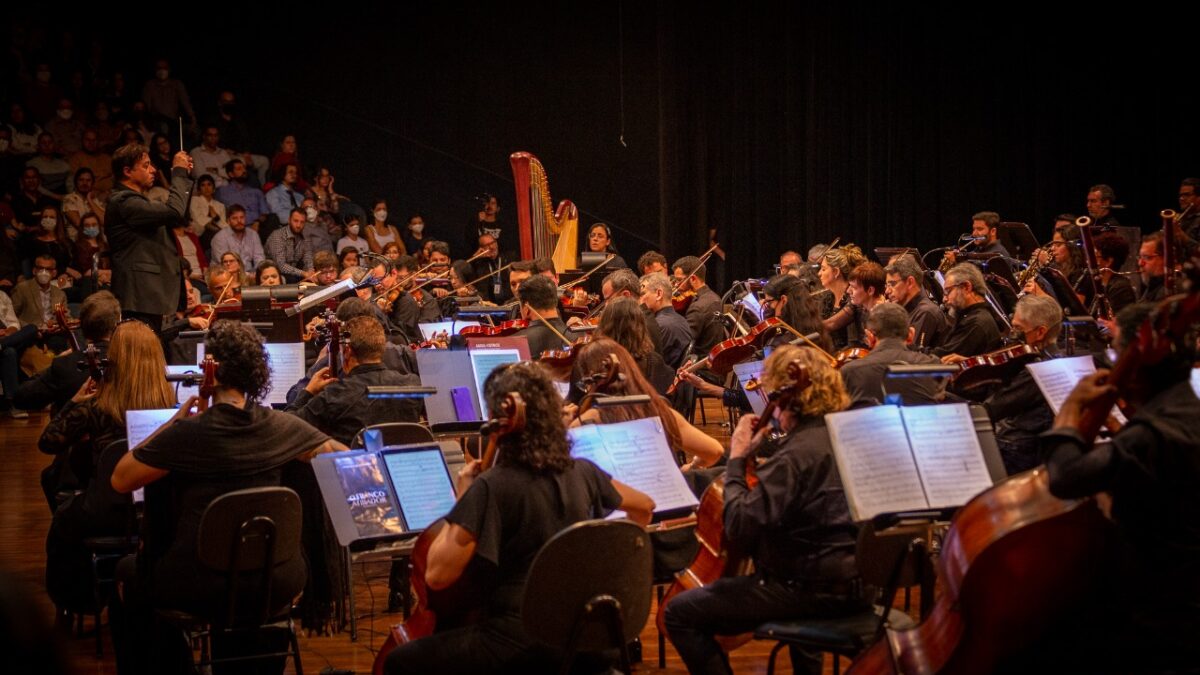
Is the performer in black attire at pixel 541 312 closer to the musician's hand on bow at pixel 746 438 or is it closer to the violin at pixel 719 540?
the violin at pixel 719 540

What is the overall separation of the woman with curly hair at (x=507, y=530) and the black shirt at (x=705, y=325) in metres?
5.14

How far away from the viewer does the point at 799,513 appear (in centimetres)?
353

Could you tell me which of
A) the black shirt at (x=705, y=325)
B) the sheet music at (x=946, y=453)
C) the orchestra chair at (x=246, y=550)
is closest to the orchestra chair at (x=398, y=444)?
the orchestra chair at (x=246, y=550)

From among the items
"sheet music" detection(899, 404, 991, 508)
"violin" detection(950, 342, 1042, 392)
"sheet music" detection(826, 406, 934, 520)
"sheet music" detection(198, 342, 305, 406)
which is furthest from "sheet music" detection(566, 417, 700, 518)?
"sheet music" detection(198, 342, 305, 406)

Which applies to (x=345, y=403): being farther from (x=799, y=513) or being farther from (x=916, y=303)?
(x=916, y=303)

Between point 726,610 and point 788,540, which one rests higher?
point 788,540

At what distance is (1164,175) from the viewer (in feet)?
47.4

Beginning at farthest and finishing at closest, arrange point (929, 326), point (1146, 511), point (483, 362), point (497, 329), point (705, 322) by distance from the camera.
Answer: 1. point (705, 322)
2. point (497, 329)
3. point (929, 326)
4. point (483, 362)
5. point (1146, 511)

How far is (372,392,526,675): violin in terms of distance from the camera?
3201 mm

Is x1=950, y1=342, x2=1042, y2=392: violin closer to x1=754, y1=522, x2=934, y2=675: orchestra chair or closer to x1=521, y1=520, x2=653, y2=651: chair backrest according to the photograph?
x1=754, y1=522, x2=934, y2=675: orchestra chair

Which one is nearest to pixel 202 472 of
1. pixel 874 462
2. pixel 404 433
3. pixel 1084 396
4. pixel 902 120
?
pixel 404 433

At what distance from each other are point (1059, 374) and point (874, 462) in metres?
1.32

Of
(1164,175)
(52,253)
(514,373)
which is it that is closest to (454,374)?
(514,373)

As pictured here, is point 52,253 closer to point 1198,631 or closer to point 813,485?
point 813,485
